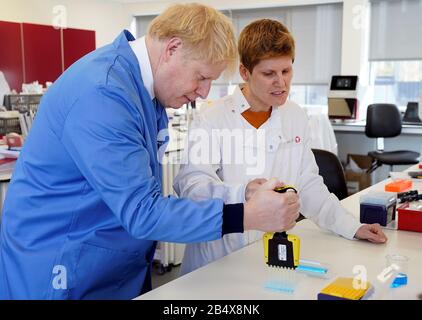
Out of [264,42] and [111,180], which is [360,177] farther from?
[111,180]

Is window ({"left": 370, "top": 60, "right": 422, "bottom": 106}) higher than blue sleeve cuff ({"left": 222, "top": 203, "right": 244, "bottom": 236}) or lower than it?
higher

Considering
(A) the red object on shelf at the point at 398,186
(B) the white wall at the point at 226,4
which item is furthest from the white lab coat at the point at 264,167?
(B) the white wall at the point at 226,4

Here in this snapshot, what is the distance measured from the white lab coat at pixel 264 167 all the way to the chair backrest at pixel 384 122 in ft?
12.2

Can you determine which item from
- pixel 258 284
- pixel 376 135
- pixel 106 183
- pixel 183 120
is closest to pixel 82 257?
pixel 106 183

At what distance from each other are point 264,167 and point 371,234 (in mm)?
408

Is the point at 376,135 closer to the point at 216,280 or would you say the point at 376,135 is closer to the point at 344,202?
the point at 344,202

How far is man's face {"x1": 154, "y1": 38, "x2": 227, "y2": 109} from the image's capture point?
1.15m

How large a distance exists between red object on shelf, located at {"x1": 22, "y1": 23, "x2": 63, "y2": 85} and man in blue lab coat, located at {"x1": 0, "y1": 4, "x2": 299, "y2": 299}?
658 centimetres

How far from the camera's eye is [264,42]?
159 cm

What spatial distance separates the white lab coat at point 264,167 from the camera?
1586 millimetres

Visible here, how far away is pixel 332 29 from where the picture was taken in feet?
22.9

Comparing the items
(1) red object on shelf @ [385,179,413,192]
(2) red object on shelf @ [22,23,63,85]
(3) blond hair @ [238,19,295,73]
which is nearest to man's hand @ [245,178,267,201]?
(3) blond hair @ [238,19,295,73]

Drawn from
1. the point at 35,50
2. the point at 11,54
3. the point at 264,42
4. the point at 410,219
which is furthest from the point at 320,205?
the point at 35,50

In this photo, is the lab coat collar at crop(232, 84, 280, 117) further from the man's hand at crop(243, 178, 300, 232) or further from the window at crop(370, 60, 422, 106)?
the window at crop(370, 60, 422, 106)
